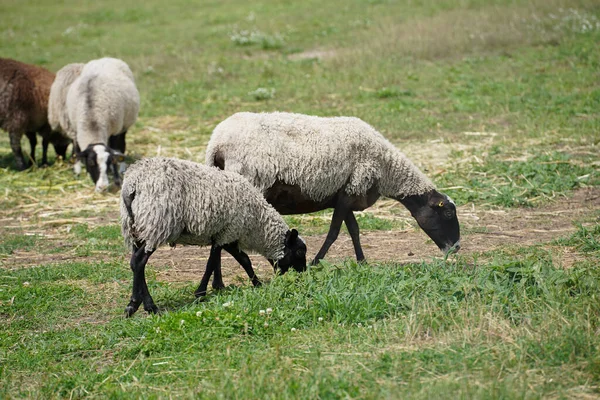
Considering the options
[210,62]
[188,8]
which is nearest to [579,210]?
[210,62]

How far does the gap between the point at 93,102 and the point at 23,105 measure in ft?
5.51

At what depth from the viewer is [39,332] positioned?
6434mm

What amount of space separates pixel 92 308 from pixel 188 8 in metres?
22.2

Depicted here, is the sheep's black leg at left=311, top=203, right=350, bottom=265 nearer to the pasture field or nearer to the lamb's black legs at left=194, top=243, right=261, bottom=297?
the pasture field

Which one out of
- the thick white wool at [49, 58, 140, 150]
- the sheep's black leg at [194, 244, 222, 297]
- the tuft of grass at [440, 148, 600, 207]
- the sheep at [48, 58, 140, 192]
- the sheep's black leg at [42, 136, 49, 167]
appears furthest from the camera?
the sheep's black leg at [42, 136, 49, 167]

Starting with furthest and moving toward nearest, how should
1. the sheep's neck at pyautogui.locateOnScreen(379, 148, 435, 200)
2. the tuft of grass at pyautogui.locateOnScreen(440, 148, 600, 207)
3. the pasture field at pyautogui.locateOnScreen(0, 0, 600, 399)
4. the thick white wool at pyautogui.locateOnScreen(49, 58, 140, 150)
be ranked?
1. the thick white wool at pyautogui.locateOnScreen(49, 58, 140, 150)
2. the tuft of grass at pyautogui.locateOnScreen(440, 148, 600, 207)
3. the sheep's neck at pyautogui.locateOnScreen(379, 148, 435, 200)
4. the pasture field at pyautogui.locateOnScreen(0, 0, 600, 399)

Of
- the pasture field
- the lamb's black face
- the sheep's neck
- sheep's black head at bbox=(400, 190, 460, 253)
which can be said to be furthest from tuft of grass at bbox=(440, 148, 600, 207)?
the lamb's black face

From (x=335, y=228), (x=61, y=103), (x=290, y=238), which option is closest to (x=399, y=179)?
(x=335, y=228)

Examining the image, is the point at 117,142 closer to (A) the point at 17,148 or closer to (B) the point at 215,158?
(A) the point at 17,148

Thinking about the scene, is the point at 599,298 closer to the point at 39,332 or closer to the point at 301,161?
the point at 301,161

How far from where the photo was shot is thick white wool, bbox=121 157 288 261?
21.6 feet

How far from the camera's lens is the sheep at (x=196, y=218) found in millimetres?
6605

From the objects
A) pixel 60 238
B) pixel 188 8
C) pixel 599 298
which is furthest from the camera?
pixel 188 8

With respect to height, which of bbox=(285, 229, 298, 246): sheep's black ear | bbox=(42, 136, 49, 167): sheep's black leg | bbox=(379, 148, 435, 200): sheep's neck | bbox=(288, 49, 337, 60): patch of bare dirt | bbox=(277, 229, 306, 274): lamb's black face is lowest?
bbox=(42, 136, 49, 167): sheep's black leg
